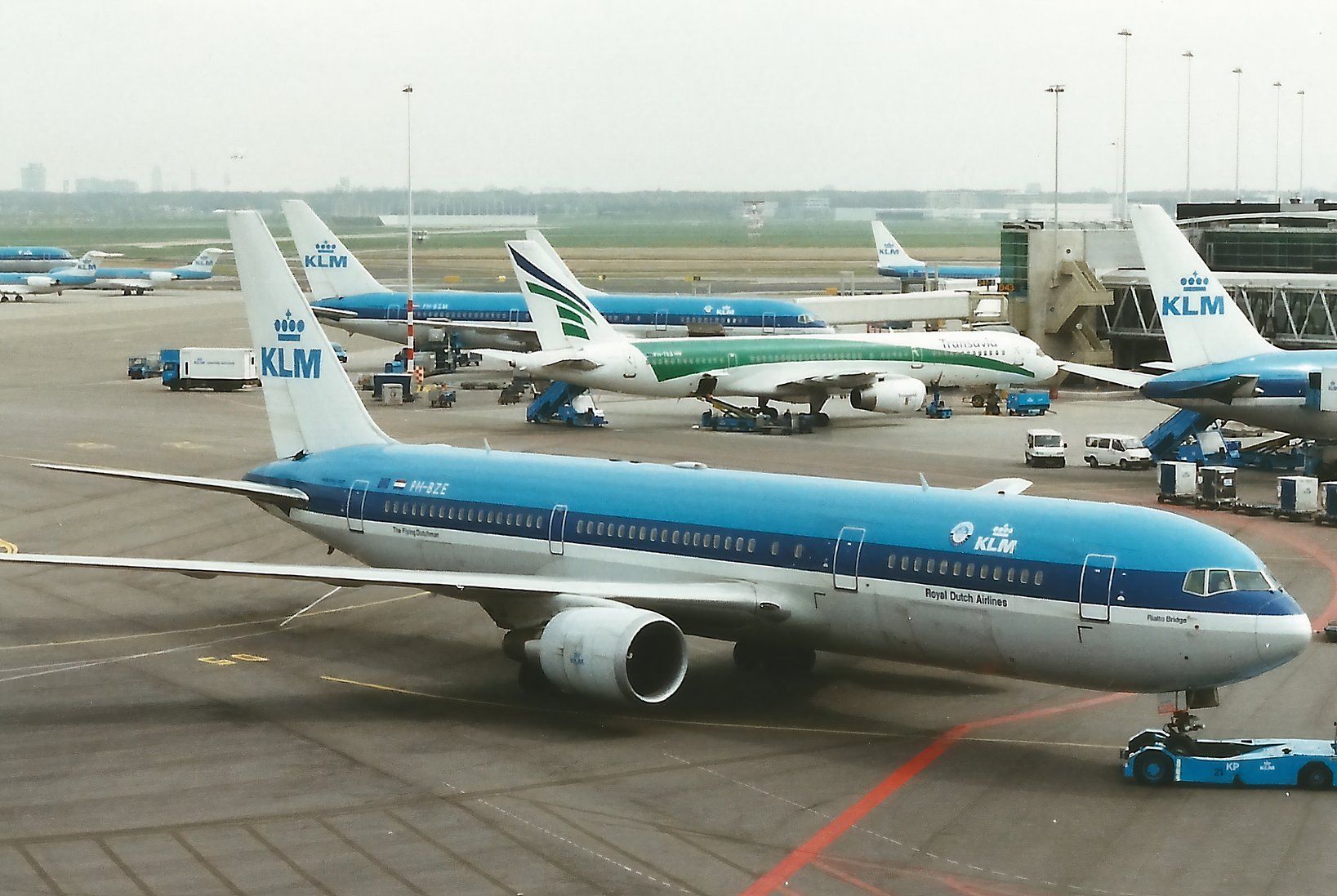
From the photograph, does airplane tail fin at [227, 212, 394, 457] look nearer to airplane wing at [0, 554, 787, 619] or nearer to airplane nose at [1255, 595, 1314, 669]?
airplane wing at [0, 554, 787, 619]

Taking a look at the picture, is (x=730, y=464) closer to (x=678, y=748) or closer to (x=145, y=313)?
(x=678, y=748)

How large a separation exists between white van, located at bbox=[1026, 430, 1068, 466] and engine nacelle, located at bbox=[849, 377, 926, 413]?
13127 millimetres

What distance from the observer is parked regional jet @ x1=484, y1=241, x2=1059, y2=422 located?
71.2 m

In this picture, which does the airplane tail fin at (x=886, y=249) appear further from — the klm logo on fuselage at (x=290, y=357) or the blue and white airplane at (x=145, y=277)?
the klm logo on fuselage at (x=290, y=357)

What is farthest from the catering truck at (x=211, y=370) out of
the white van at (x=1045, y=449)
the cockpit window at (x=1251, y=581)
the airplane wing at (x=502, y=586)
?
the cockpit window at (x=1251, y=581)

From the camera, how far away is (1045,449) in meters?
59.5

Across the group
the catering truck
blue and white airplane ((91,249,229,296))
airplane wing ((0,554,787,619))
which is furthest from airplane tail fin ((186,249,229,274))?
airplane wing ((0,554,787,619))

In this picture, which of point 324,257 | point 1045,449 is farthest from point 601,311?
point 1045,449

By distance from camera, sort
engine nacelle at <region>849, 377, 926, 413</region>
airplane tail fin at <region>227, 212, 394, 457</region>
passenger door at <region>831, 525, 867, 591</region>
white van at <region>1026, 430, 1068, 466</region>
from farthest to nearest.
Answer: engine nacelle at <region>849, 377, 926, 413</region> < white van at <region>1026, 430, 1068, 466</region> < airplane tail fin at <region>227, 212, 394, 457</region> < passenger door at <region>831, 525, 867, 591</region>

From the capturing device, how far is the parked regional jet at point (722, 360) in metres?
71.2

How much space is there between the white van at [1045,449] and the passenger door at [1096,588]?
1381 inches

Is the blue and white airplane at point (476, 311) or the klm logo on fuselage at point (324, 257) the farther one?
the klm logo on fuselage at point (324, 257)

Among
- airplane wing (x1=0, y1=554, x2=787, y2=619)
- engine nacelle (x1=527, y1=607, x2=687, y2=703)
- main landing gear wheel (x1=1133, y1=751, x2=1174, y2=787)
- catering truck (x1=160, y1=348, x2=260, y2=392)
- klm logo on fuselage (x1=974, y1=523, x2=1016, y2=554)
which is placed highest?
catering truck (x1=160, y1=348, x2=260, y2=392)

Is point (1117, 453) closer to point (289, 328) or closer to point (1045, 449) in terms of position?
point (1045, 449)
